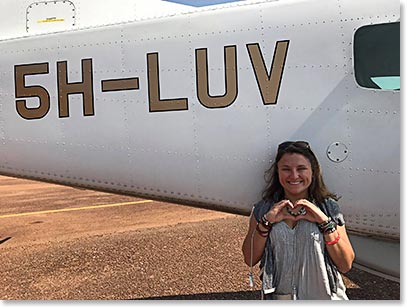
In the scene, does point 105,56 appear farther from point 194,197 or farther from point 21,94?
point 194,197

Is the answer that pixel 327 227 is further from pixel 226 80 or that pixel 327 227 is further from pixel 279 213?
pixel 226 80

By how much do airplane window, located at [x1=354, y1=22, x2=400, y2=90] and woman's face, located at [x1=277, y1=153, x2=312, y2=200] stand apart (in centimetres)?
90

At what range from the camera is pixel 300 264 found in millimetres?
2188

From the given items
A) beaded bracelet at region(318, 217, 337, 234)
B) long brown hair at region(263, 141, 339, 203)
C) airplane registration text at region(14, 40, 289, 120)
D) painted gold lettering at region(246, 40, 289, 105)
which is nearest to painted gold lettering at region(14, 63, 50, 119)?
airplane registration text at region(14, 40, 289, 120)

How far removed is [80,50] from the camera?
326 cm

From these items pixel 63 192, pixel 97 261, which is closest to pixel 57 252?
pixel 97 261

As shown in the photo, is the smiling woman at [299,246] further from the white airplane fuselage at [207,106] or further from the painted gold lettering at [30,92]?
the painted gold lettering at [30,92]

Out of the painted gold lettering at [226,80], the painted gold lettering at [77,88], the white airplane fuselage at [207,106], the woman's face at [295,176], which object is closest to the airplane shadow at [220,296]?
the white airplane fuselage at [207,106]

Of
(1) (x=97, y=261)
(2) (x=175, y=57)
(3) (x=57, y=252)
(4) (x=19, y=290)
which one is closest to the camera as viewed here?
(2) (x=175, y=57)

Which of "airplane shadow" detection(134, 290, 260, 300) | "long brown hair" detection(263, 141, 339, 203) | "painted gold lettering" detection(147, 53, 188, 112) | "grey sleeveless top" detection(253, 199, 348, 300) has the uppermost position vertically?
"painted gold lettering" detection(147, 53, 188, 112)

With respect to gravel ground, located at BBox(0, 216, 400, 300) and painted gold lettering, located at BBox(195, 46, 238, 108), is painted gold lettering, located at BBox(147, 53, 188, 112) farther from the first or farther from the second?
gravel ground, located at BBox(0, 216, 400, 300)

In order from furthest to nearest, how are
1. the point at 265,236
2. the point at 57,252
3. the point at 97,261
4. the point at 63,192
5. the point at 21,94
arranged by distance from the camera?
the point at 63,192
the point at 57,252
the point at 97,261
the point at 21,94
the point at 265,236

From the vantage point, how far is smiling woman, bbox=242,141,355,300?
2156 mm

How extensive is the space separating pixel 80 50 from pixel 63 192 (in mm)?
11454
